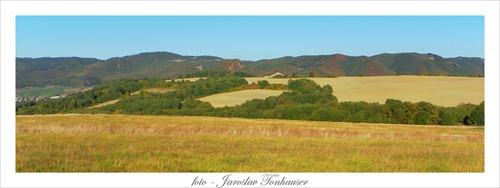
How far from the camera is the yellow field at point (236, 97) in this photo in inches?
1468

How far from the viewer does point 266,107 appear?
3394cm

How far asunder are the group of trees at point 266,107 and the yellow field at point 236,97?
43.2 inches

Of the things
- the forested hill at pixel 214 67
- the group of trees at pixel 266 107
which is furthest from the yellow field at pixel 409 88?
the group of trees at pixel 266 107

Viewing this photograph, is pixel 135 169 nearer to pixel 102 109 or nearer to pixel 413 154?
pixel 413 154

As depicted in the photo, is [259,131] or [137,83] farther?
[137,83]

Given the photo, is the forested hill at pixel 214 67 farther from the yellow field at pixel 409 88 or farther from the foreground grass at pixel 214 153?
the foreground grass at pixel 214 153

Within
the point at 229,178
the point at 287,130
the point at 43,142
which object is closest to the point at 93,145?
the point at 43,142

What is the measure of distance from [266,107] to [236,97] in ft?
22.5

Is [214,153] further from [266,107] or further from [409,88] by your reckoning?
[409,88]

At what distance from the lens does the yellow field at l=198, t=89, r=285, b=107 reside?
37.3 m

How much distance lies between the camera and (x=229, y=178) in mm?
9125

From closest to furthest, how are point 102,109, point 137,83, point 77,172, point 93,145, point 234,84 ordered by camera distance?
point 77,172 → point 93,145 → point 102,109 → point 137,83 → point 234,84

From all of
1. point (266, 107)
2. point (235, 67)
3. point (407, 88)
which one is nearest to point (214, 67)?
point (235, 67)

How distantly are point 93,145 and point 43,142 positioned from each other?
56.0 inches
